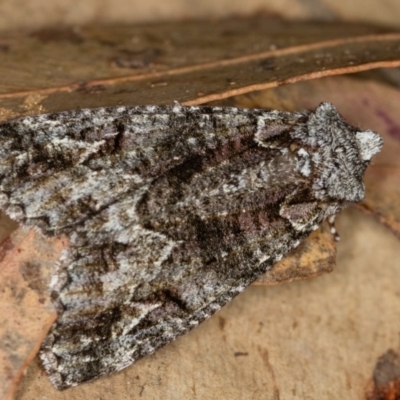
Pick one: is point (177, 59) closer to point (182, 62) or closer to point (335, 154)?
point (182, 62)

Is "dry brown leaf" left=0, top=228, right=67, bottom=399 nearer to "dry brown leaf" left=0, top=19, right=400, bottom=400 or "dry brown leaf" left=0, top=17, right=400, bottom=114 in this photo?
"dry brown leaf" left=0, top=19, right=400, bottom=400

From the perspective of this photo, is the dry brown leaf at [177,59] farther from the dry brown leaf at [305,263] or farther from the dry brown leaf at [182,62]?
the dry brown leaf at [305,263]

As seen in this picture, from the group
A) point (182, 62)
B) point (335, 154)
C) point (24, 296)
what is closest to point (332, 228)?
point (335, 154)

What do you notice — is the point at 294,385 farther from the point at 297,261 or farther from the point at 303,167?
the point at 303,167

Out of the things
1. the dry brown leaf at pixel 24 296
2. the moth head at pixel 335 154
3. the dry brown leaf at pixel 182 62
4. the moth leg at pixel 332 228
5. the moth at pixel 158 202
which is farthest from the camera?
the moth leg at pixel 332 228

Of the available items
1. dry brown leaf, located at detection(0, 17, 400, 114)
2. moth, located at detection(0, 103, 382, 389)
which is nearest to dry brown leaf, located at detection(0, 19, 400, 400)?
dry brown leaf, located at detection(0, 17, 400, 114)

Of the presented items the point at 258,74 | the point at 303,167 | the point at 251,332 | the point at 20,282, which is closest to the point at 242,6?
the point at 258,74

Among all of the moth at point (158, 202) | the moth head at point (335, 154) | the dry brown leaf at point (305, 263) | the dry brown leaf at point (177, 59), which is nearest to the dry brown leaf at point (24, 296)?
the moth at point (158, 202)
